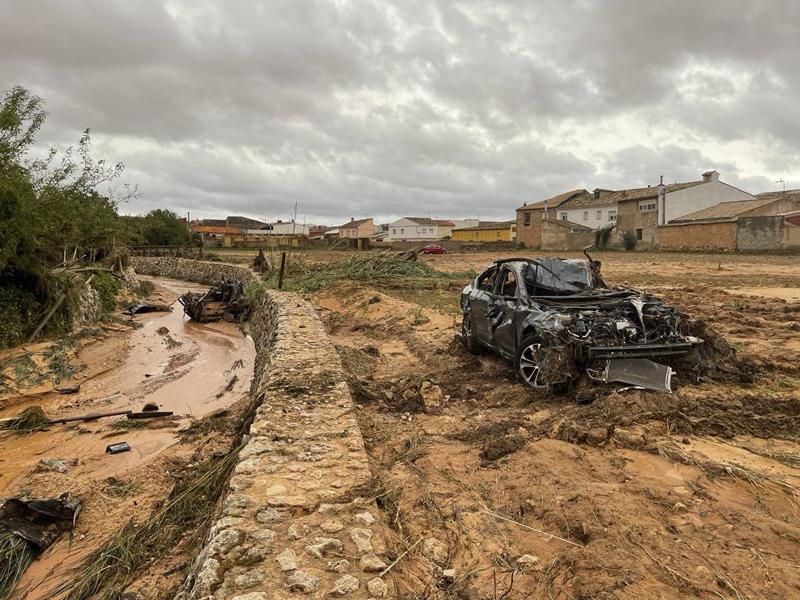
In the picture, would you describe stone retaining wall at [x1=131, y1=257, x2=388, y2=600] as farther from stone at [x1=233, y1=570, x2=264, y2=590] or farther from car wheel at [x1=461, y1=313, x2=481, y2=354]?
car wheel at [x1=461, y1=313, x2=481, y2=354]

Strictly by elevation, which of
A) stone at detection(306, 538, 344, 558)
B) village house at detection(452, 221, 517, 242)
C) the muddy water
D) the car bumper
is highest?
village house at detection(452, 221, 517, 242)

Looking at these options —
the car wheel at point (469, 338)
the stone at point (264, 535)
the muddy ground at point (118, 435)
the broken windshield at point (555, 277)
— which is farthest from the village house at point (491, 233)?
the stone at point (264, 535)

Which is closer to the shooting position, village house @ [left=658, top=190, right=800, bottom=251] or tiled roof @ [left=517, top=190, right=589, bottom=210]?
village house @ [left=658, top=190, right=800, bottom=251]

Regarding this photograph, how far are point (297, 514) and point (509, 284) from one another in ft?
17.0

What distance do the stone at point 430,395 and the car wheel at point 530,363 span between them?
1.07 meters

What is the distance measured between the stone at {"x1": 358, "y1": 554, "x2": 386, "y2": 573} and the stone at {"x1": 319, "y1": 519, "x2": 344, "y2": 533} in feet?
1.11

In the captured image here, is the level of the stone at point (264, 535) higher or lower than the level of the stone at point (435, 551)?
higher

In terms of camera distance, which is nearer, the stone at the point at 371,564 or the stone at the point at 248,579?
the stone at the point at 248,579

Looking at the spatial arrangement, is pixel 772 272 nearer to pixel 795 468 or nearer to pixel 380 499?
pixel 795 468

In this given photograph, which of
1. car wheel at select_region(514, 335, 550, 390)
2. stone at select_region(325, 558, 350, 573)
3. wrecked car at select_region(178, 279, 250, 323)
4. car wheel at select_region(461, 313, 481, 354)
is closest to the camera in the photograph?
stone at select_region(325, 558, 350, 573)

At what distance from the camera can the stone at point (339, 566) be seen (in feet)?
9.45

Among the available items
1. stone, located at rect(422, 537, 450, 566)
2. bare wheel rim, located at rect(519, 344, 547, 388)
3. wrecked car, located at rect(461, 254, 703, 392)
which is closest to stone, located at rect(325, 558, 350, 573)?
stone, located at rect(422, 537, 450, 566)

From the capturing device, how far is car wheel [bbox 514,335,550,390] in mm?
Answer: 6441

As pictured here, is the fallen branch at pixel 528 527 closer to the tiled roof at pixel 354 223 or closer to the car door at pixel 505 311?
the car door at pixel 505 311
